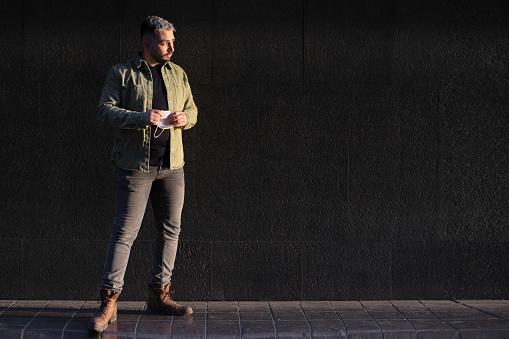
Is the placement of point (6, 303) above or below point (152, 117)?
below

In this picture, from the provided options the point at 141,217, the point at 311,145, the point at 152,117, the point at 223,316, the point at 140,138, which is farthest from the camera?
the point at 311,145

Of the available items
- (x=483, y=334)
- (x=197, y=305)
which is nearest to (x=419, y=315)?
(x=483, y=334)

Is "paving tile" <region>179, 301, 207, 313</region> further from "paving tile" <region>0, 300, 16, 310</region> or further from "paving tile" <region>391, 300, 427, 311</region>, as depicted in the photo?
"paving tile" <region>391, 300, 427, 311</region>

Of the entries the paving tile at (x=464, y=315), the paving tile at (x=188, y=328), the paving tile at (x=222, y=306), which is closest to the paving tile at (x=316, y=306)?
the paving tile at (x=222, y=306)

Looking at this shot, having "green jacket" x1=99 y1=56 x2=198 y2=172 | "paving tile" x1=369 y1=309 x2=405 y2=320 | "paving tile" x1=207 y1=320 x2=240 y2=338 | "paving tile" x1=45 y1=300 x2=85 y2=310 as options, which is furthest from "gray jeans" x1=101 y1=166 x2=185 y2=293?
"paving tile" x1=369 y1=309 x2=405 y2=320

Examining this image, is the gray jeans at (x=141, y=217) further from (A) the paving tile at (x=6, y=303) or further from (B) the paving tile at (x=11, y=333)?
(A) the paving tile at (x=6, y=303)

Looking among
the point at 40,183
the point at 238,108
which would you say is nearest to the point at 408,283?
the point at 238,108

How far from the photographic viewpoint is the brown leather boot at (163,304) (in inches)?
198

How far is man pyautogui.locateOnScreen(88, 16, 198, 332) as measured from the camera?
186 inches

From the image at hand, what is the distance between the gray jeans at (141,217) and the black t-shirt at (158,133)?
0.08 meters

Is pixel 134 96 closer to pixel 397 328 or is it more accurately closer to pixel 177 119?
pixel 177 119

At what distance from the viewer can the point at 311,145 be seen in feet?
18.5

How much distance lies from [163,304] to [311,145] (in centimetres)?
179

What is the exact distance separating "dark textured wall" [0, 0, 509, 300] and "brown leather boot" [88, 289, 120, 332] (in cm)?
80
